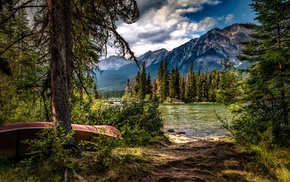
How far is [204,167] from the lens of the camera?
536cm

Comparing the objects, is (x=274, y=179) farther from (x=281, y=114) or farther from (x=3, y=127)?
(x=3, y=127)

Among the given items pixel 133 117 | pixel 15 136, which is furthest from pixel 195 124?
pixel 15 136

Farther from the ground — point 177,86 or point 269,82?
point 177,86

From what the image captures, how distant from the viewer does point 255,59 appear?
→ 368 inches

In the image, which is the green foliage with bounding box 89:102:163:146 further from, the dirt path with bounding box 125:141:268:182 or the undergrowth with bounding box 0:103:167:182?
the undergrowth with bounding box 0:103:167:182

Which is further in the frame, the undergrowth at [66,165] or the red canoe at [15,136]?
the red canoe at [15,136]

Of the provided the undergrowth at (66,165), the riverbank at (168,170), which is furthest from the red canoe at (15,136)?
the riverbank at (168,170)

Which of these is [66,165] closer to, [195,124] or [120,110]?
[120,110]

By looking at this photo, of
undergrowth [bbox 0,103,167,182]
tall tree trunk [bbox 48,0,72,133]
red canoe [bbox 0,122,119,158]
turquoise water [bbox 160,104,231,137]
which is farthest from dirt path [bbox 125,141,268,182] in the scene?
turquoise water [bbox 160,104,231,137]

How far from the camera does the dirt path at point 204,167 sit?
4.66 metres

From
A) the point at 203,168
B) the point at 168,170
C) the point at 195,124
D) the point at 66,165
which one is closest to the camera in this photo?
the point at 66,165

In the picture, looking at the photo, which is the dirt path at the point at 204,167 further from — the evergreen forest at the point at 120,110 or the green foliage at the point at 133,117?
the green foliage at the point at 133,117

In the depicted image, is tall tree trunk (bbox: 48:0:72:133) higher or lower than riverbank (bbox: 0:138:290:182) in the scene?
higher

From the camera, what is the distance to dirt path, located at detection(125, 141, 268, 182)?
4.66 m
